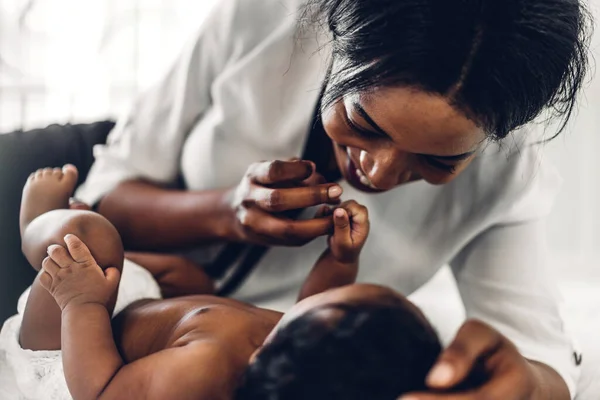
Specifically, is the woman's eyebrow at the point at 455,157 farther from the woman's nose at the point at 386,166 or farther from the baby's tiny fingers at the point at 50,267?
the baby's tiny fingers at the point at 50,267

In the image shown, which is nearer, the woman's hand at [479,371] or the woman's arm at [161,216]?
the woman's hand at [479,371]

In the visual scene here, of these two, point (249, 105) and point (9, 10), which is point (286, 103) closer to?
point (249, 105)

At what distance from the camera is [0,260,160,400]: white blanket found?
1.26 ft

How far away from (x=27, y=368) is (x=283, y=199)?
181 millimetres

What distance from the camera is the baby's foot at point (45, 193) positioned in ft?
1.48

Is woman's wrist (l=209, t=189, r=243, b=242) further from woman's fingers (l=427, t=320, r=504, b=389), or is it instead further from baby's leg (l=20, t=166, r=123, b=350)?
woman's fingers (l=427, t=320, r=504, b=389)

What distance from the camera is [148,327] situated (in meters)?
0.39

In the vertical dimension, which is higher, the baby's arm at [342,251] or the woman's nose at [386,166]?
the woman's nose at [386,166]

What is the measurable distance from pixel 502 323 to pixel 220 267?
223mm

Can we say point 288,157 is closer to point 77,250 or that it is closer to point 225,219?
point 225,219

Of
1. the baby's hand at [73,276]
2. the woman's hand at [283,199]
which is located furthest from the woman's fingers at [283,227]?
the baby's hand at [73,276]

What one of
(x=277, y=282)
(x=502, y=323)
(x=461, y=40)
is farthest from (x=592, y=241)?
(x=461, y=40)

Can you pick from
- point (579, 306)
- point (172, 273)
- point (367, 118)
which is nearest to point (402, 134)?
point (367, 118)

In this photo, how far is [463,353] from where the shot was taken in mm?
294
